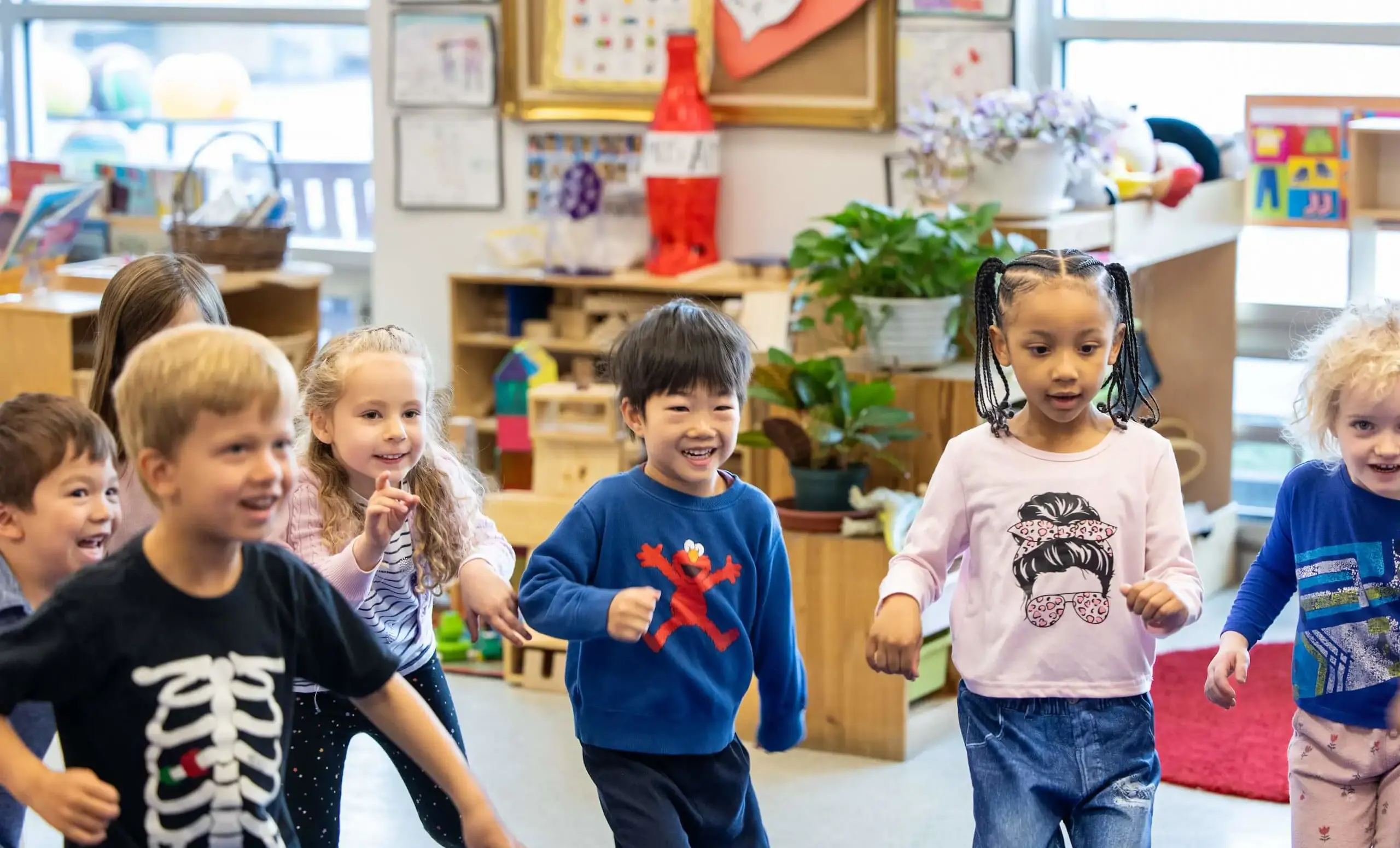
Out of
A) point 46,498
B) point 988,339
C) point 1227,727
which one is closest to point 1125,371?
point 988,339

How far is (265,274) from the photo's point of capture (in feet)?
15.0

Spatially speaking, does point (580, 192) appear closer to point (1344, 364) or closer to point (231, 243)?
point (231, 243)

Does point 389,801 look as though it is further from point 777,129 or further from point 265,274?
point 777,129

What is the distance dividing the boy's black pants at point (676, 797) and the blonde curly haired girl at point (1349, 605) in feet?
1.83

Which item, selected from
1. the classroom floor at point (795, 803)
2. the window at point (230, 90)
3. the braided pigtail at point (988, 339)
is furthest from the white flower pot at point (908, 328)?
the window at point (230, 90)

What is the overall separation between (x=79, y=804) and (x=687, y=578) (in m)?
0.77

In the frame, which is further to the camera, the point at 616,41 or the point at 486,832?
the point at 616,41

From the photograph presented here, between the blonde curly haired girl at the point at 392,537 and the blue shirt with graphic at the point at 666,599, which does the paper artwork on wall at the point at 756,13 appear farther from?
the blue shirt with graphic at the point at 666,599

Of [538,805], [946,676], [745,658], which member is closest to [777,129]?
[946,676]

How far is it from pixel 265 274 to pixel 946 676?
2157 mm

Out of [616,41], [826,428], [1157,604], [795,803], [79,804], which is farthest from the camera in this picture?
[616,41]

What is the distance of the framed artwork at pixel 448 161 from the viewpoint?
16.4ft

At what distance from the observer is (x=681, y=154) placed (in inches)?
177

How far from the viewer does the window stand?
220 inches
